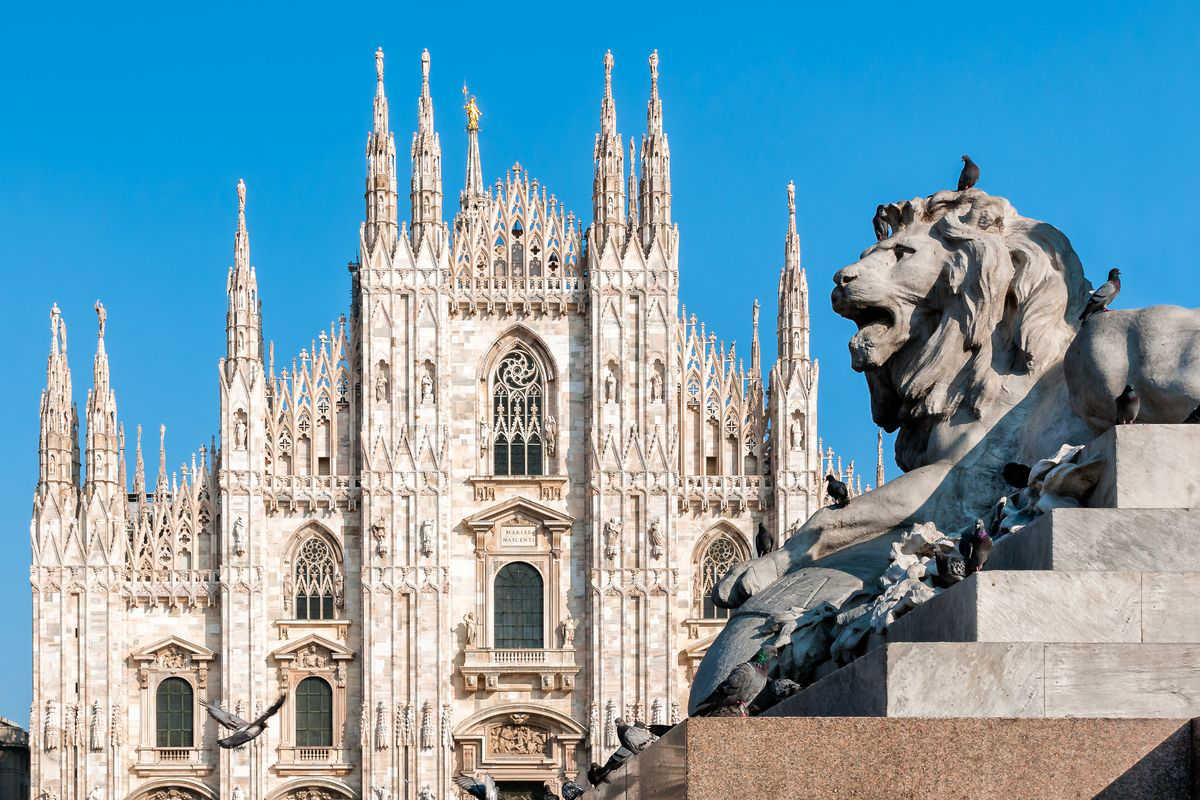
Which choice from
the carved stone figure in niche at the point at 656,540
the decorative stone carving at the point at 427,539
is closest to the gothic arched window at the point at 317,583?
the decorative stone carving at the point at 427,539

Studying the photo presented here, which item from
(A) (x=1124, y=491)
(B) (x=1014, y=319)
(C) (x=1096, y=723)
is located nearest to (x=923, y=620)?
(A) (x=1124, y=491)

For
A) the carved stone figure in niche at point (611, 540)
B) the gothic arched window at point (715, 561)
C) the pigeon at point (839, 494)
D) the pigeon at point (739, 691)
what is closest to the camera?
the pigeon at point (739, 691)

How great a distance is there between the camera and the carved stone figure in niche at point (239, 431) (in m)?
40.7

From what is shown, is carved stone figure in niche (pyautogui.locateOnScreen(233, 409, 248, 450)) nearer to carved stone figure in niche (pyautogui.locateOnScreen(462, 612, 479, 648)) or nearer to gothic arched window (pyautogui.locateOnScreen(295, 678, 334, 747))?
gothic arched window (pyautogui.locateOnScreen(295, 678, 334, 747))

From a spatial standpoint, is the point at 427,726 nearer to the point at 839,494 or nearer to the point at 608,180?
the point at 608,180

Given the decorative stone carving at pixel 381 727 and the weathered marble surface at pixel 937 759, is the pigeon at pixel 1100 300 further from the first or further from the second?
the decorative stone carving at pixel 381 727

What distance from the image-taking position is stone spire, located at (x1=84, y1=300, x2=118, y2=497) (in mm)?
41094

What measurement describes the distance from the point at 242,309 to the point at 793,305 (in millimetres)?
10291

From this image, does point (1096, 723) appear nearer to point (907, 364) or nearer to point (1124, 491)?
point (1124, 491)

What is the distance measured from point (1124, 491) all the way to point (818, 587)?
1831mm

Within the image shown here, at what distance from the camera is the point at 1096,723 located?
3709 mm

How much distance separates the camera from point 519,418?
4109 cm

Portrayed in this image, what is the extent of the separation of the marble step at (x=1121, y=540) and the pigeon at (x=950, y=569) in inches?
15.0

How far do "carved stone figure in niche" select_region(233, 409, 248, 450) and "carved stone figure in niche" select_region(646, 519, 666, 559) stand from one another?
7682mm
